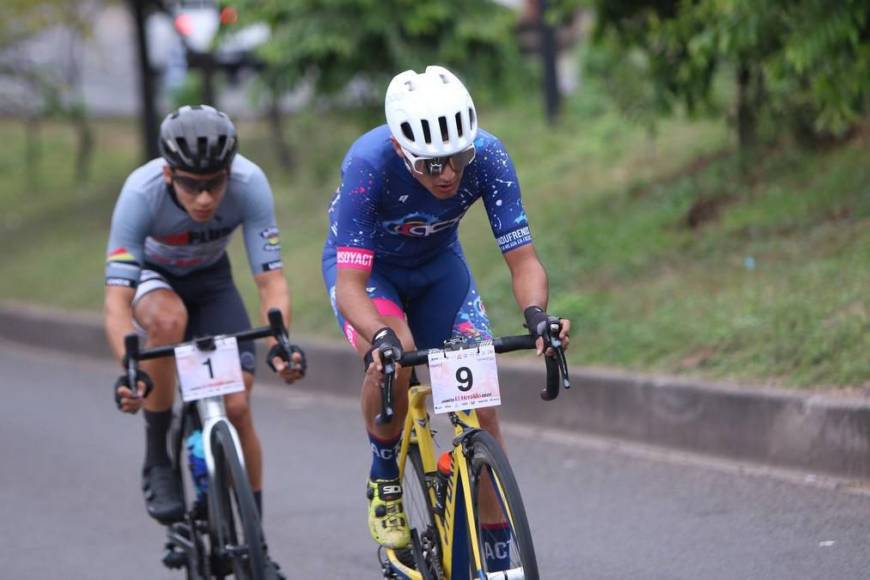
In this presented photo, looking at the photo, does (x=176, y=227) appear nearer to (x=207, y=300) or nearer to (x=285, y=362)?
(x=207, y=300)

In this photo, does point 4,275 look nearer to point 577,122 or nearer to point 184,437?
point 577,122

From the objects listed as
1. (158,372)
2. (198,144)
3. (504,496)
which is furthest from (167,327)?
(504,496)

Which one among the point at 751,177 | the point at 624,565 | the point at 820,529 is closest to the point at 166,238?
the point at 624,565

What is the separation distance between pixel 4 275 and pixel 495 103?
6.67 m

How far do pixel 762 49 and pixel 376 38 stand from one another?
5790 millimetres

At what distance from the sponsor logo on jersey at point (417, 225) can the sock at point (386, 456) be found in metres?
0.80

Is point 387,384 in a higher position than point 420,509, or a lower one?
higher

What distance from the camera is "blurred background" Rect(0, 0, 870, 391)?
8.70 m

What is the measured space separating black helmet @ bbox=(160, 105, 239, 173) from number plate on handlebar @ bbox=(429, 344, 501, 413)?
4.70ft

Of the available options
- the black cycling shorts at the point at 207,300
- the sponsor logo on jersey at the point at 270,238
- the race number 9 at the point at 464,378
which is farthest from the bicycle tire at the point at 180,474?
the race number 9 at the point at 464,378

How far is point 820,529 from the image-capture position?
6.20 m

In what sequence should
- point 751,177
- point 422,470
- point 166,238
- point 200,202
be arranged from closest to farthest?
point 422,470, point 200,202, point 166,238, point 751,177

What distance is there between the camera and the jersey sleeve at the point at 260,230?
6035 millimetres

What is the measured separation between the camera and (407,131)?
15.8 ft
